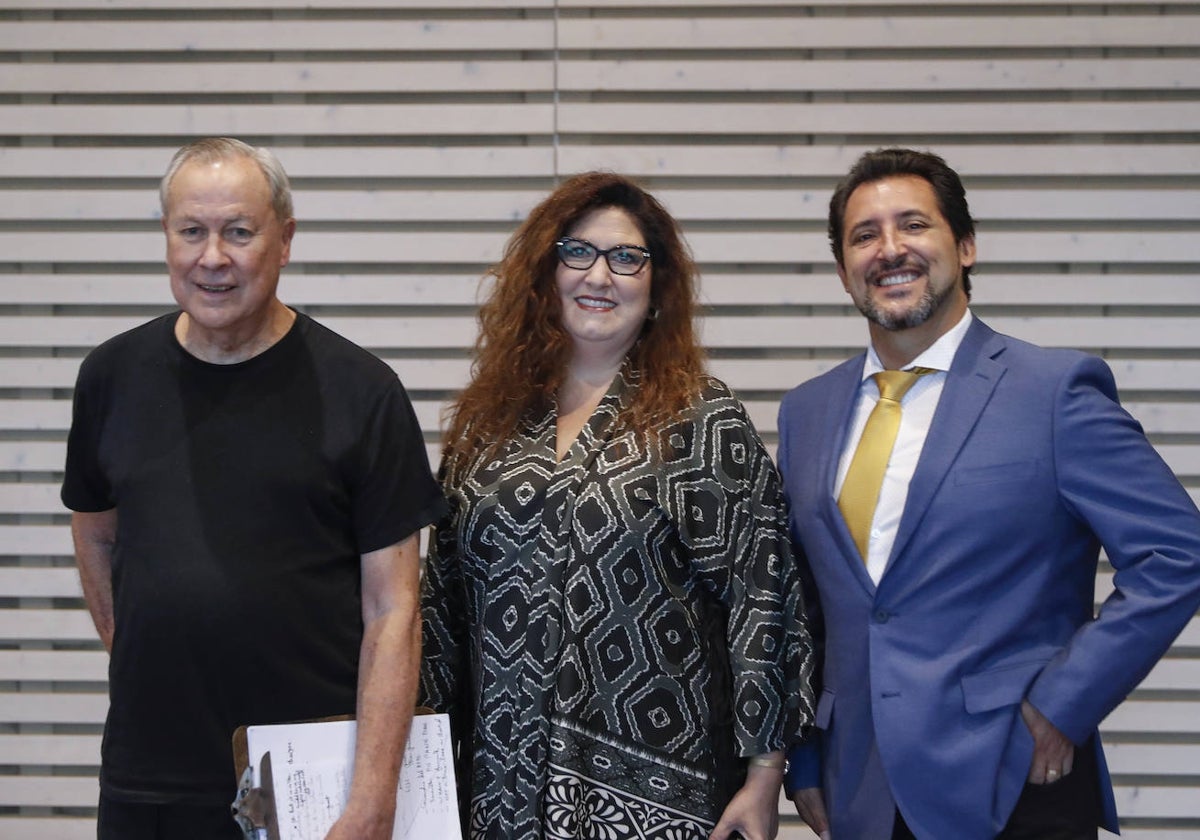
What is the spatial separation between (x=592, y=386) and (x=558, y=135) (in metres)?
1.31

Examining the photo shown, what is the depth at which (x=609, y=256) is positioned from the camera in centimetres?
233

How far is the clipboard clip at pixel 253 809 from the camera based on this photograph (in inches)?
72.7

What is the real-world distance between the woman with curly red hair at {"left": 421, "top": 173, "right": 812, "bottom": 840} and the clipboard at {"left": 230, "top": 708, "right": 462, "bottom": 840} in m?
0.20

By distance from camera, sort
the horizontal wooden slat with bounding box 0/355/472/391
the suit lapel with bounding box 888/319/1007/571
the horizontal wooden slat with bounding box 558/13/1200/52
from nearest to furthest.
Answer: the suit lapel with bounding box 888/319/1007/571, the horizontal wooden slat with bounding box 558/13/1200/52, the horizontal wooden slat with bounding box 0/355/472/391

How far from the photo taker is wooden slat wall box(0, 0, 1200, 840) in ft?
11.3

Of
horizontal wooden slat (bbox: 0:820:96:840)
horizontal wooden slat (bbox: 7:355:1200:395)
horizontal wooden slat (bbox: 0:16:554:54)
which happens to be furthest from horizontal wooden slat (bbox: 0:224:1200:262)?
horizontal wooden slat (bbox: 0:820:96:840)

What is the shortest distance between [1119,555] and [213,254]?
1546 mm

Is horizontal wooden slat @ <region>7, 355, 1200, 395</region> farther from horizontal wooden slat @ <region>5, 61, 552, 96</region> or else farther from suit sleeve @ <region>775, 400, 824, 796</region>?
suit sleeve @ <region>775, 400, 824, 796</region>

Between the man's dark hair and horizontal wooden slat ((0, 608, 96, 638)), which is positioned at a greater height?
the man's dark hair

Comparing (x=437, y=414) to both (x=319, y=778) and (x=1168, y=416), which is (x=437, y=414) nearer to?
(x=319, y=778)

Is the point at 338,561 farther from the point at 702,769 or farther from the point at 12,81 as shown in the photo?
the point at 12,81

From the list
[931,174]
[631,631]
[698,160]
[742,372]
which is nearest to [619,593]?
[631,631]

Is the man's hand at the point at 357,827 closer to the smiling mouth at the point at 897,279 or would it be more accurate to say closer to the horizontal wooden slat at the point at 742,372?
the smiling mouth at the point at 897,279

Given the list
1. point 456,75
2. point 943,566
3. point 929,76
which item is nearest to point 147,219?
point 456,75
